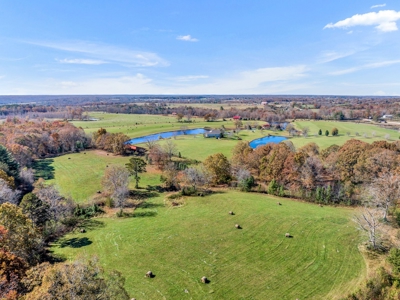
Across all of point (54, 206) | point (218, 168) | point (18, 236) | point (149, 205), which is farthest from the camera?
point (218, 168)

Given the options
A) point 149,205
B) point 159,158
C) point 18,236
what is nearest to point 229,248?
point 149,205

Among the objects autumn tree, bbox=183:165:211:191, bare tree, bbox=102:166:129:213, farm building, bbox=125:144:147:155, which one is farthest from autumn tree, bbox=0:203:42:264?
farm building, bbox=125:144:147:155

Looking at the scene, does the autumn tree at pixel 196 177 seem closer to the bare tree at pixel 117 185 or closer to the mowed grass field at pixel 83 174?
the mowed grass field at pixel 83 174

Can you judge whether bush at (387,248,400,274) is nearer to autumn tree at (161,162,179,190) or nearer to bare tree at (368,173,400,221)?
bare tree at (368,173,400,221)

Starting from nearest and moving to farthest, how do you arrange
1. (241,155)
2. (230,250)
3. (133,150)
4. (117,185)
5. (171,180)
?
(230,250)
(117,185)
(171,180)
(241,155)
(133,150)

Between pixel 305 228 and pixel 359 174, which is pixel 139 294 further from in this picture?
pixel 359 174

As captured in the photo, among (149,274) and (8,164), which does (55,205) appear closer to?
(149,274)

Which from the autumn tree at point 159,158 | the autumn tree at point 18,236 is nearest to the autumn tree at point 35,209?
the autumn tree at point 18,236

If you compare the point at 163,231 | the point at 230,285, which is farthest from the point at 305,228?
the point at 163,231
